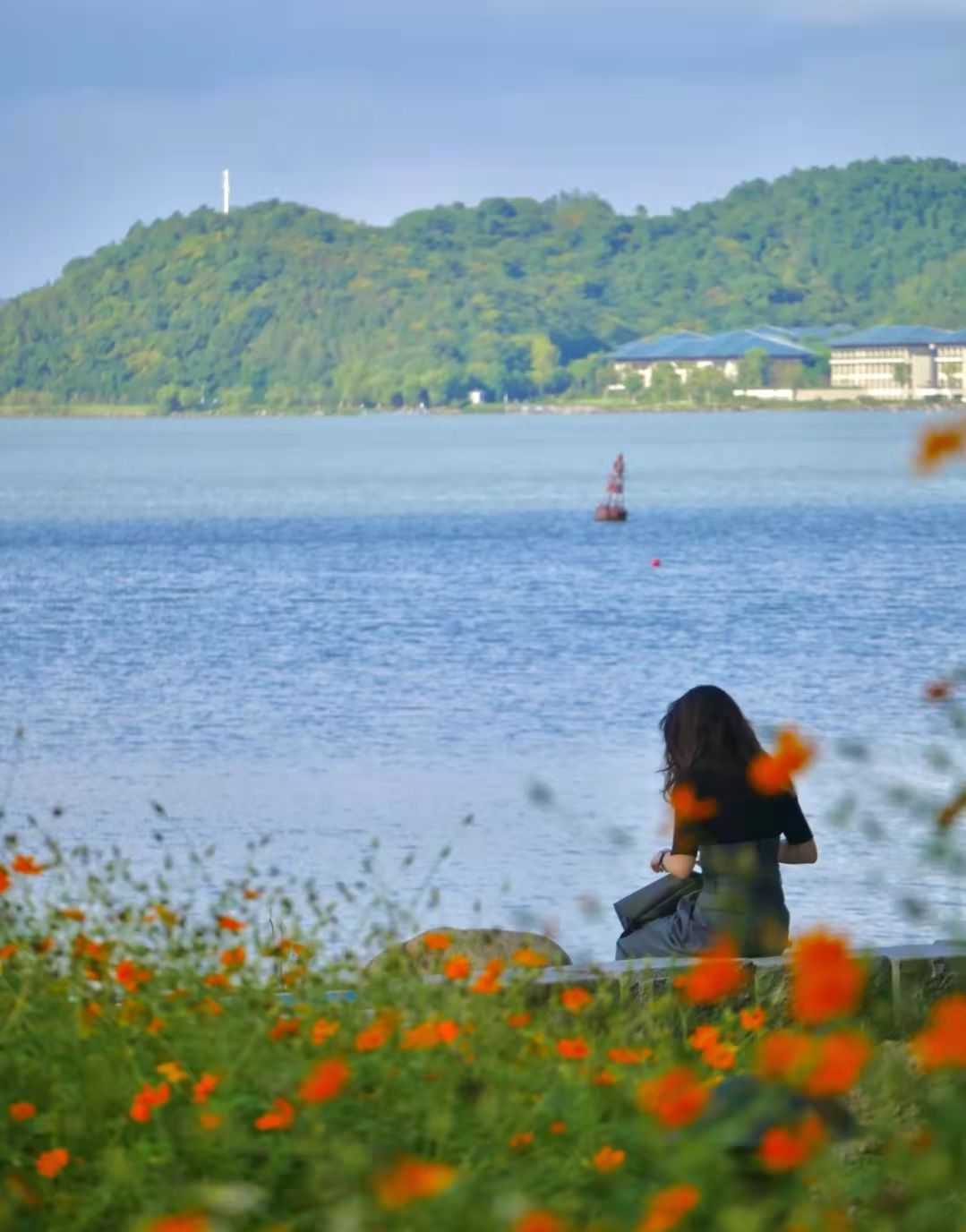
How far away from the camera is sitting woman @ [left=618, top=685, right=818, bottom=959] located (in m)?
4.78

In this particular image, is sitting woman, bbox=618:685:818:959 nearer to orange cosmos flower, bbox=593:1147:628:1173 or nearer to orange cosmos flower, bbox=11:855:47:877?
orange cosmos flower, bbox=11:855:47:877

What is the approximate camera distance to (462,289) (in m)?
172

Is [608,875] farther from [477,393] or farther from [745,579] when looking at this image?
[477,393]

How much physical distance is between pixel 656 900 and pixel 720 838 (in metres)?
0.29

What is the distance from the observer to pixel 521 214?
635 feet

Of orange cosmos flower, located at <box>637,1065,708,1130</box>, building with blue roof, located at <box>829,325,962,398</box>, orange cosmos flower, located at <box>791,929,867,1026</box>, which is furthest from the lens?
building with blue roof, located at <box>829,325,962,398</box>

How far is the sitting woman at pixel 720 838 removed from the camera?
4781 mm

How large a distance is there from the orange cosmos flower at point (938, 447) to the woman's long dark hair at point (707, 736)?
275 centimetres

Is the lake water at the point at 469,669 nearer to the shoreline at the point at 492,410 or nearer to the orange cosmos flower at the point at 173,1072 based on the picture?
the orange cosmos flower at the point at 173,1072

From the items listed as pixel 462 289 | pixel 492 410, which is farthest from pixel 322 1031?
pixel 492 410

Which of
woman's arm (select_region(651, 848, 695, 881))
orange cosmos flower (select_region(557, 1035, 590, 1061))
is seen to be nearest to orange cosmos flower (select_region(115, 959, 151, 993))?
orange cosmos flower (select_region(557, 1035, 590, 1061))

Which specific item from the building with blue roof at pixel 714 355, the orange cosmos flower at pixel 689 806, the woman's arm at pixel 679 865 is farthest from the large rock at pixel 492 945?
the building with blue roof at pixel 714 355

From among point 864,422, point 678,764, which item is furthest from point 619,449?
point 678,764

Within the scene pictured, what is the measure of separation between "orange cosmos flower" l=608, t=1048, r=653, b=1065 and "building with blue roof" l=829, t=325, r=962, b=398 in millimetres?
165152
